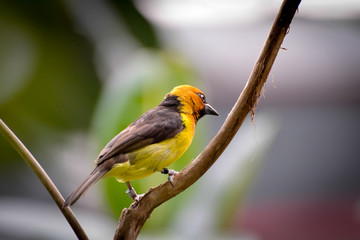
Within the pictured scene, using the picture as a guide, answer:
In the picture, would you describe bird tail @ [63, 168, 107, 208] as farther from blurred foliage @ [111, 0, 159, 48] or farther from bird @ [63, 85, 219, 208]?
blurred foliage @ [111, 0, 159, 48]

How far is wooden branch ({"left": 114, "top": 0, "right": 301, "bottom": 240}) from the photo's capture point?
0.70 metres

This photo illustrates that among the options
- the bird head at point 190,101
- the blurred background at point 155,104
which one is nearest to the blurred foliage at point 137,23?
the blurred background at point 155,104

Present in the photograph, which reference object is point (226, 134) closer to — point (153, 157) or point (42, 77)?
point (153, 157)

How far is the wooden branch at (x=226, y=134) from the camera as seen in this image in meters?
0.70

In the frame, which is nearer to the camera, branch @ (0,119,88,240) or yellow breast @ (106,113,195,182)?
branch @ (0,119,88,240)

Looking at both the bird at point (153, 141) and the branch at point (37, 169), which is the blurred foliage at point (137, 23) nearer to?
the bird at point (153, 141)

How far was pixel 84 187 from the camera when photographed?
2.59 ft

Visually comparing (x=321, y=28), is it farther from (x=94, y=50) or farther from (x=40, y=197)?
(x=40, y=197)

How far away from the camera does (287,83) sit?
3.78 metres

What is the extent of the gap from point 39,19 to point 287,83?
188 centimetres

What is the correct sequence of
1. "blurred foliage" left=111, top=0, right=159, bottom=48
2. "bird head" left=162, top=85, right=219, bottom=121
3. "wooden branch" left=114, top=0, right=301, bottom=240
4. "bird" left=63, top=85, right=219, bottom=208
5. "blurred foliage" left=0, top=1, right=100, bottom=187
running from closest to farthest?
"wooden branch" left=114, top=0, right=301, bottom=240 → "bird" left=63, top=85, right=219, bottom=208 → "bird head" left=162, top=85, right=219, bottom=121 → "blurred foliage" left=0, top=1, right=100, bottom=187 → "blurred foliage" left=111, top=0, right=159, bottom=48

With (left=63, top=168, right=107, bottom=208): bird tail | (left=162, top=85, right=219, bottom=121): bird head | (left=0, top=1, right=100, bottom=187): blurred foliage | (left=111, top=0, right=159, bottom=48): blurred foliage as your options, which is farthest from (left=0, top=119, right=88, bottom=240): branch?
(left=111, top=0, right=159, bottom=48): blurred foliage

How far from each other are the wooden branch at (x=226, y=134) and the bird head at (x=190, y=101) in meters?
0.26

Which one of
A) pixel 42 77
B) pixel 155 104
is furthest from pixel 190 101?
pixel 42 77
